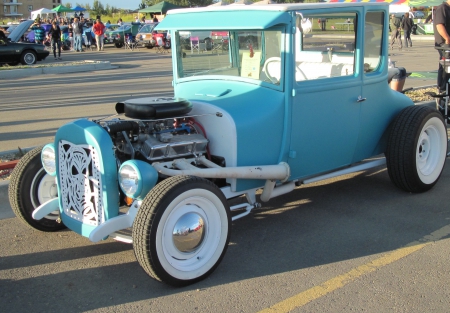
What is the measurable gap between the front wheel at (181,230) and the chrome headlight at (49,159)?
106 centimetres

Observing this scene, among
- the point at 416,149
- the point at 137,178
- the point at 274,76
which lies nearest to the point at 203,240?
the point at 137,178

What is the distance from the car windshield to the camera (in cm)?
432

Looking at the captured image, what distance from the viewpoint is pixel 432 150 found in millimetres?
5441

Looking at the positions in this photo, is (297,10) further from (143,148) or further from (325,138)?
(143,148)

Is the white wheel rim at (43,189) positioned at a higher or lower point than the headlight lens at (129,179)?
lower

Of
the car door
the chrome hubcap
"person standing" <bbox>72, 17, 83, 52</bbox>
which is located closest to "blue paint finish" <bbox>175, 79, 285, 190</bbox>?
the car door

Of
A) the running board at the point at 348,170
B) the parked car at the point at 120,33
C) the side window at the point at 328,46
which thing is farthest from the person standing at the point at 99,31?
the running board at the point at 348,170

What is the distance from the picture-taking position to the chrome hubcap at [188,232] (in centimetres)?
348

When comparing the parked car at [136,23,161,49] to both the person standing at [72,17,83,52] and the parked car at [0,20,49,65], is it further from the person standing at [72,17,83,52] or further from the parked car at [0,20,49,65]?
the parked car at [0,20,49,65]

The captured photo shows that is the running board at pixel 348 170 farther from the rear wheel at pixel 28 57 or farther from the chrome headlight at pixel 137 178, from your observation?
the rear wheel at pixel 28 57

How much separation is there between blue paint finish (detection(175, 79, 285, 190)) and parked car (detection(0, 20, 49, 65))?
16312 millimetres

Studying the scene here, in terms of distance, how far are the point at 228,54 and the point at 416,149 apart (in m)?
2.05

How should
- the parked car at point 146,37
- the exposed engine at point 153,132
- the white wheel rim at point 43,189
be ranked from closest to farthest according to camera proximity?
the exposed engine at point 153,132
the white wheel rim at point 43,189
the parked car at point 146,37

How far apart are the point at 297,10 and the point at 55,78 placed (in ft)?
42.4
